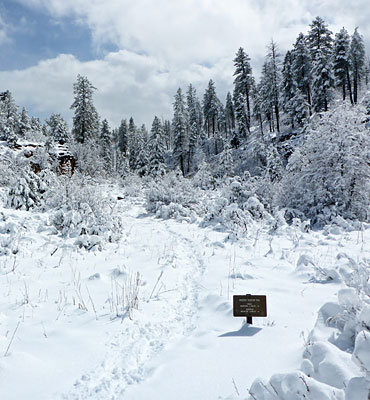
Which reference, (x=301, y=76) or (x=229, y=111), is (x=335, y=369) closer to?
(x=301, y=76)

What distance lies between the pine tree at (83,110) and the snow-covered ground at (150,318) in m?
31.0

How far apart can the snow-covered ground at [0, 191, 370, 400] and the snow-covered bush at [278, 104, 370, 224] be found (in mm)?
3504

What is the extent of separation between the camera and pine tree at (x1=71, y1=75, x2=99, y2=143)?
35.6 meters

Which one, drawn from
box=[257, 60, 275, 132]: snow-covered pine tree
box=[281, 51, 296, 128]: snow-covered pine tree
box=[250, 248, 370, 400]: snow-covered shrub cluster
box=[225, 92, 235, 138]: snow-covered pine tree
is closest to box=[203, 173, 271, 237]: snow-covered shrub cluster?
box=[250, 248, 370, 400]: snow-covered shrub cluster

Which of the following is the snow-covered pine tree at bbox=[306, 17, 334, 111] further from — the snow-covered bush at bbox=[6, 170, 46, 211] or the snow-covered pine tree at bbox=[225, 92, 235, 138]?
the snow-covered bush at bbox=[6, 170, 46, 211]

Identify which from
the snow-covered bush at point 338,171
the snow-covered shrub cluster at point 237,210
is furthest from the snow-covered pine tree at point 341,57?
the snow-covered shrub cluster at point 237,210

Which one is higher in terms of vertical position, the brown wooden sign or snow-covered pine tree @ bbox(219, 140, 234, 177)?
snow-covered pine tree @ bbox(219, 140, 234, 177)

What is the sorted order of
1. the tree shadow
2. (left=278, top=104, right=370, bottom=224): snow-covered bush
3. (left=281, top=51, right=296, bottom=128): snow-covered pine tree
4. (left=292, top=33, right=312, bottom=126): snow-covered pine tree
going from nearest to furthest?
the tree shadow < (left=278, top=104, right=370, bottom=224): snow-covered bush < (left=292, top=33, right=312, bottom=126): snow-covered pine tree < (left=281, top=51, right=296, bottom=128): snow-covered pine tree

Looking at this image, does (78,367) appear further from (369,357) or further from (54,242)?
(54,242)

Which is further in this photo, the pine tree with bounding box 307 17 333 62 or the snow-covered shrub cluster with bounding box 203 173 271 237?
the pine tree with bounding box 307 17 333 62

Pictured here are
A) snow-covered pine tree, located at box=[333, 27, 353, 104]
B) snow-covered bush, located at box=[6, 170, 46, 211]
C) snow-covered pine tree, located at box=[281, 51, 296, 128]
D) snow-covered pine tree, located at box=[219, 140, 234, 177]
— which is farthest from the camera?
snow-covered pine tree, located at box=[219, 140, 234, 177]

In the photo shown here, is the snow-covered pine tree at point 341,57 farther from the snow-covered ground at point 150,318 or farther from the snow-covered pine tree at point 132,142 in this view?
the snow-covered ground at point 150,318

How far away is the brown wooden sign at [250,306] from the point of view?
367cm

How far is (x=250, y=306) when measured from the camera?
12.2 feet
